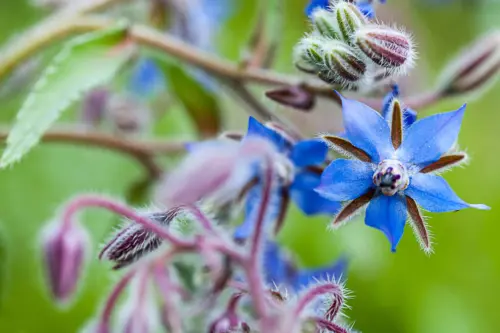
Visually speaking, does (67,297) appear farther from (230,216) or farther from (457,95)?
(457,95)

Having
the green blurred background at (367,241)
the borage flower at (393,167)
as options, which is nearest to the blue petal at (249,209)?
the borage flower at (393,167)

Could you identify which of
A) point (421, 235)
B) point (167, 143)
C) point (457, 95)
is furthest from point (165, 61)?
point (421, 235)

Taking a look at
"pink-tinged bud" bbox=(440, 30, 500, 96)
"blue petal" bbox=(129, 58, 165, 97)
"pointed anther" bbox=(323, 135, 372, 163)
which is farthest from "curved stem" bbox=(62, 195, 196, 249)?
"blue petal" bbox=(129, 58, 165, 97)

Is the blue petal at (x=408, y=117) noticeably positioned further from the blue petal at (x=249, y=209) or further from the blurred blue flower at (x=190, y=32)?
the blurred blue flower at (x=190, y=32)

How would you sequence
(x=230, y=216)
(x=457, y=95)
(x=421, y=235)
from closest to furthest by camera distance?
(x=421, y=235)
(x=230, y=216)
(x=457, y=95)

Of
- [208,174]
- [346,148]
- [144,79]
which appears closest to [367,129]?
[346,148]

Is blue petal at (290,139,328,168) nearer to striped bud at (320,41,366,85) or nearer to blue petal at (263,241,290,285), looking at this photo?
striped bud at (320,41,366,85)
